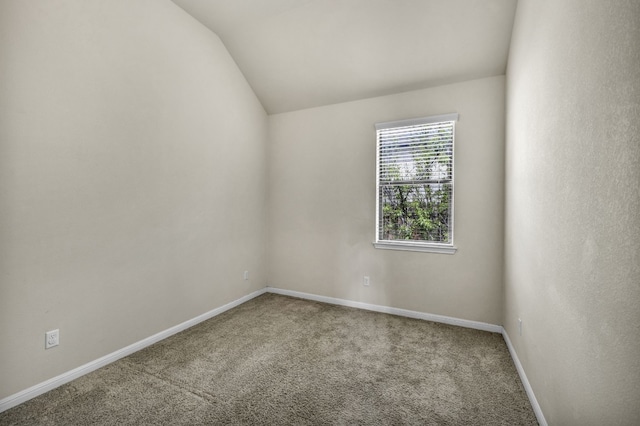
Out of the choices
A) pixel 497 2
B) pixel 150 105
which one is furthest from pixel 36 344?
pixel 497 2

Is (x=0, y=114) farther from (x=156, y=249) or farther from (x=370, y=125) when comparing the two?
(x=370, y=125)

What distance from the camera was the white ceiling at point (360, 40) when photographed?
9.01ft

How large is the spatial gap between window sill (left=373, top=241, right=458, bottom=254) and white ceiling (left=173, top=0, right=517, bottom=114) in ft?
5.76

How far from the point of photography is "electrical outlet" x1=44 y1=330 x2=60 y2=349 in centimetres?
207

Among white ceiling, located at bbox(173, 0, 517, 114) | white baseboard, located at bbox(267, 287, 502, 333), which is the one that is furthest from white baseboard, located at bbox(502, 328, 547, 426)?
white ceiling, located at bbox(173, 0, 517, 114)

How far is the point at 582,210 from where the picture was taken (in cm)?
123

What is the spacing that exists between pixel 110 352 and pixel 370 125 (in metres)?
3.40

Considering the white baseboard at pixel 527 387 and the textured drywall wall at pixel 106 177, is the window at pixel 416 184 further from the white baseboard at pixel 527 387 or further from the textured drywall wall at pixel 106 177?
the textured drywall wall at pixel 106 177

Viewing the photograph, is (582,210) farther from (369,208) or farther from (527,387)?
(369,208)

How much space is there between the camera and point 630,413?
871mm

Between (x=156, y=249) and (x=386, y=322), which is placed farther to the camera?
(x=386, y=322)

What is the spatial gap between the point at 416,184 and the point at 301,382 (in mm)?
2373

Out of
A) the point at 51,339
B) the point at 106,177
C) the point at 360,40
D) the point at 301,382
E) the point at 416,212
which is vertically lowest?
the point at 301,382

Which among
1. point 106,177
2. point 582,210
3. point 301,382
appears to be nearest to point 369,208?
point 301,382
